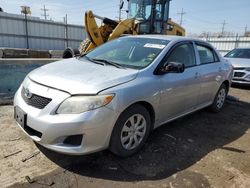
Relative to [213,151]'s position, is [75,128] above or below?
above

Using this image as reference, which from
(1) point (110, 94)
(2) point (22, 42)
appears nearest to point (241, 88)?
(1) point (110, 94)

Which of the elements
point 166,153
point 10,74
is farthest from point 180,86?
point 10,74

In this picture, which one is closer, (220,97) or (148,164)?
(148,164)

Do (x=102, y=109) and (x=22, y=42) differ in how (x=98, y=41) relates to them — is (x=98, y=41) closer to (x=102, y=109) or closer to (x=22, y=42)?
(x=102, y=109)

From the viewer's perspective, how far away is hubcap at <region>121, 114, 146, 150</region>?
3.18 meters

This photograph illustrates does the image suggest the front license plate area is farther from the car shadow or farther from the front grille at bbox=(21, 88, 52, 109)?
the car shadow

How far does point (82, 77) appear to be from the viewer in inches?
121

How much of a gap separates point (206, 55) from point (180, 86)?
1.53 meters

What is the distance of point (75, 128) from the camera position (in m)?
2.67

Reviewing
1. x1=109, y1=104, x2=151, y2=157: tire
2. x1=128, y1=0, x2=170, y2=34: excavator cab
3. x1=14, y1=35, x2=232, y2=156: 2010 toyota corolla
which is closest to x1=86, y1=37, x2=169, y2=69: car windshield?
x1=14, y1=35, x2=232, y2=156: 2010 toyota corolla

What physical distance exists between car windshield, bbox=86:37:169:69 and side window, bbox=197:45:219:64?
1.10 m

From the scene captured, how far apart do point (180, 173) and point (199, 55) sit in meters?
2.47

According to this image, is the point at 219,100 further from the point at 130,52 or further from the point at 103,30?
the point at 103,30

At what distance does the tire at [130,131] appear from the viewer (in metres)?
3.02
